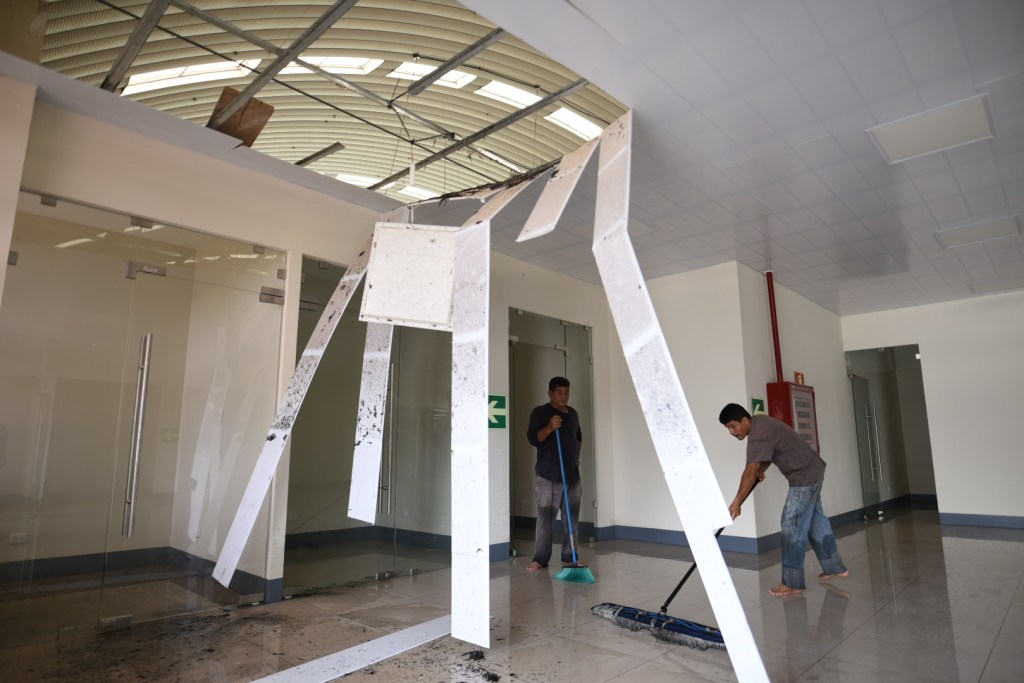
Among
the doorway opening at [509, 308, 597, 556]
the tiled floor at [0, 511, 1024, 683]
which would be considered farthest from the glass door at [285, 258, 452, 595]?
the doorway opening at [509, 308, 597, 556]

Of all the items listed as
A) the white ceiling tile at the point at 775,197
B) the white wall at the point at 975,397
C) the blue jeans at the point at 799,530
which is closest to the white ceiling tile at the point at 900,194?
the white ceiling tile at the point at 775,197

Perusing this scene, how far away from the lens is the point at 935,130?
3.69m

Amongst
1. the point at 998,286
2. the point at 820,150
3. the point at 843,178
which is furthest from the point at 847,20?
the point at 998,286

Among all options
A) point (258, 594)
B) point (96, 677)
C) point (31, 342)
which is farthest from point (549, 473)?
point (31, 342)

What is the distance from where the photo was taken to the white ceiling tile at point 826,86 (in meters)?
3.12

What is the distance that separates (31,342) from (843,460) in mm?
8553

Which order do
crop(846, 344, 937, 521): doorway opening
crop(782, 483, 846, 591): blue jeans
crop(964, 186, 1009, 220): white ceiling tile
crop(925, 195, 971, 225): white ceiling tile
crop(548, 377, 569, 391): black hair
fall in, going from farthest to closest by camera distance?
1. crop(846, 344, 937, 521): doorway opening
2. crop(548, 377, 569, 391): black hair
3. crop(925, 195, 971, 225): white ceiling tile
4. crop(964, 186, 1009, 220): white ceiling tile
5. crop(782, 483, 846, 591): blue jeans

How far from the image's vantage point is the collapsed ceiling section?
358 centimetres

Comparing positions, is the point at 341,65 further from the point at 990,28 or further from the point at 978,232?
the point at 978,232

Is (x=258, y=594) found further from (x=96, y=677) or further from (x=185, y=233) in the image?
(x=185, y=233)

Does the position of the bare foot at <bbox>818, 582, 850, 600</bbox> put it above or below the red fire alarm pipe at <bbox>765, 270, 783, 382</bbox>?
below

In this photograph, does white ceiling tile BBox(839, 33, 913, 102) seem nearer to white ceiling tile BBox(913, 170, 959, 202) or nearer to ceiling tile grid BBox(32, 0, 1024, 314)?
ceiling tile grid BBox(32, 0, 1024, 314)

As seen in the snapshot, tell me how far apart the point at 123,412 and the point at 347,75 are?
270 cm

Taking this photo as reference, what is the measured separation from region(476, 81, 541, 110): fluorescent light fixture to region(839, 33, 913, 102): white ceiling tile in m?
1.93
